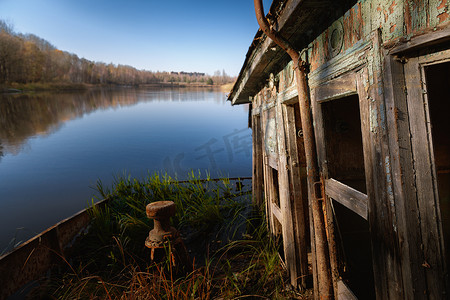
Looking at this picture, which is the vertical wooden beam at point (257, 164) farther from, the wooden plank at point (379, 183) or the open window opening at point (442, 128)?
the wooden plank at point (379, 183)

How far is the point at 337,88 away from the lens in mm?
1616

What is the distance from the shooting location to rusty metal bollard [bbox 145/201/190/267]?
3.21m

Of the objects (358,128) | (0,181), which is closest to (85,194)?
(0,181)

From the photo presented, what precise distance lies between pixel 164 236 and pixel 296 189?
2.02m

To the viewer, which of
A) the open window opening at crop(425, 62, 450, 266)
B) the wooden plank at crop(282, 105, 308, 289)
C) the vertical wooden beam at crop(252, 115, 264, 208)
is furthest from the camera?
the vertical wooden beam at crop(252, 115, 264, 208)

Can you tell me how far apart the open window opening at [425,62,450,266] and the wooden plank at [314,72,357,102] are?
137 centimetres

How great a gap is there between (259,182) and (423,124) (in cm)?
488

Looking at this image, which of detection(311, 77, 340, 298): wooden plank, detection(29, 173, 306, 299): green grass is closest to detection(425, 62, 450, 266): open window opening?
detection(311, 77, 340, 298): wooden plank

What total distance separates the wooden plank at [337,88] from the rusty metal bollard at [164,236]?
2539 mm

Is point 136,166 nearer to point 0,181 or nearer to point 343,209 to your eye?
point 0,181

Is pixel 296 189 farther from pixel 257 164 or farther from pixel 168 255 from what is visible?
pixel 257 164

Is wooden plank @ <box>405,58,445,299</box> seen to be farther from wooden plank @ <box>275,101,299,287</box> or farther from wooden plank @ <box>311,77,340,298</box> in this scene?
wooden plank @ <box>275,101,299,287</box>

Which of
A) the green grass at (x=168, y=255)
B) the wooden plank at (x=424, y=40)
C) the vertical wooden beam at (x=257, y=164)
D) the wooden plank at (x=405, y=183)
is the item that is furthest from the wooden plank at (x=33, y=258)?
the vertical wooden beam at (x=257, y=164)

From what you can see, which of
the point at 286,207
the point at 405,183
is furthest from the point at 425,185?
the point at 286,207
